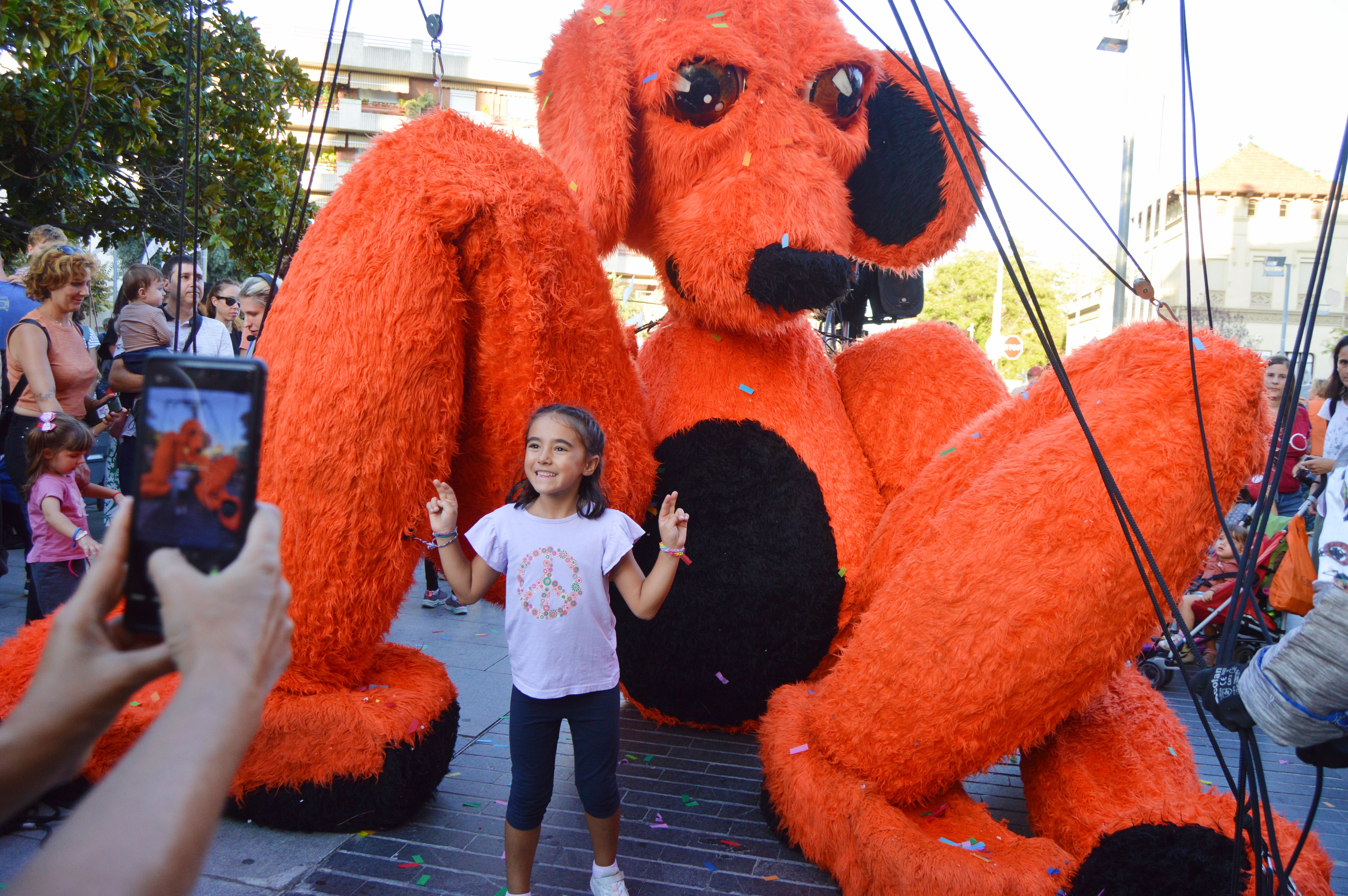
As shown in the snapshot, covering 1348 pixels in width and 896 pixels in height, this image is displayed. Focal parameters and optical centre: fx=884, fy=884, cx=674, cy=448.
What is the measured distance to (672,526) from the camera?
1.92 metres

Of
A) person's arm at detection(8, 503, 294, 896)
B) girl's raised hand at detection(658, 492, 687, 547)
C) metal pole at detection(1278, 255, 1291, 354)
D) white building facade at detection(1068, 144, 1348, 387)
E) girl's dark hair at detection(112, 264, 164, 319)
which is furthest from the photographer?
white building facade at detection(1068, 144, 1348, 387)

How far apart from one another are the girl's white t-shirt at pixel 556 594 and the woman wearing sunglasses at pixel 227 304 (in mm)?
3626

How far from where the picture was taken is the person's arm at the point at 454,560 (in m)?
1.93

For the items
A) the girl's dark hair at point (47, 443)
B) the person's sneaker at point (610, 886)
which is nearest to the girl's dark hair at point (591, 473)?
the person's sneaker at point (610, 886)

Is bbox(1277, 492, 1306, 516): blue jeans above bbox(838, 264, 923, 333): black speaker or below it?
below

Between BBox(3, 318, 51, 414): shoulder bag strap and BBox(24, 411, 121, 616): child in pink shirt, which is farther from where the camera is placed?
BBox(3, 318, 51, 414): shoulder bag strap

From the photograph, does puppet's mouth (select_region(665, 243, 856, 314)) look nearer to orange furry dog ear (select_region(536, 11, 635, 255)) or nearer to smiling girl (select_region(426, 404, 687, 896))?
orange furry dog ear (select_region(536, 11, 635, 255))

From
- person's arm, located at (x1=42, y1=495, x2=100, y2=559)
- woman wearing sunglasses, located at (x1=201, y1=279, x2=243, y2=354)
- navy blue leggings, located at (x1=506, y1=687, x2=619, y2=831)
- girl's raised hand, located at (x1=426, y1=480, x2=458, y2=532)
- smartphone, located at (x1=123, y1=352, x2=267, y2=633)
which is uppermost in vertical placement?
woman wearing sunglasses, located at (x1=201, y1=279, x2=243, y2=354)

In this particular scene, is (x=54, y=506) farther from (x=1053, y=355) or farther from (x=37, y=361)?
(x=1053, y=355)

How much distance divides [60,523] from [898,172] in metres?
3.29

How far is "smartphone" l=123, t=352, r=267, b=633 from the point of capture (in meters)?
0.68

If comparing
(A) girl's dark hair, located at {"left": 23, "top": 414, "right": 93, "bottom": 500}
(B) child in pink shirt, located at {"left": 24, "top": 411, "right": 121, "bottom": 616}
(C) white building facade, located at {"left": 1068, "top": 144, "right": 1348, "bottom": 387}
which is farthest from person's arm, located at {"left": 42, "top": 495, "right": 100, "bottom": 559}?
(C) white building facade, located at {"left": 1068, "top": 144, "right": 1348, "bottom": 387}

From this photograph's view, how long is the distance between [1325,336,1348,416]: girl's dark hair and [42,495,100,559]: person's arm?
5.60m

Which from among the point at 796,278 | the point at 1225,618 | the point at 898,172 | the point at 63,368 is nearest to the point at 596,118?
the point at 796,278
